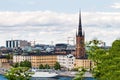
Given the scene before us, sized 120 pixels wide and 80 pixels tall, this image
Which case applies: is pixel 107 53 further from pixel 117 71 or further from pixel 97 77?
pixel 117 71

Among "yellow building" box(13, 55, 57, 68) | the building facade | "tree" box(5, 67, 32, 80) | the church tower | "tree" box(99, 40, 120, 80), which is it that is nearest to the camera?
"tree" box(99, 40, 120, 80)

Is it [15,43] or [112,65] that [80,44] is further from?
[15,43]

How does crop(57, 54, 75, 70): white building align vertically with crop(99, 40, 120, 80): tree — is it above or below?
below

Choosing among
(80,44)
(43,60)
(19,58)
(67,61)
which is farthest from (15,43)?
(80,44)

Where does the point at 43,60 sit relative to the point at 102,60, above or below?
below

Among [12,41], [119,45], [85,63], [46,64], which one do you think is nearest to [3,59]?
[46,64]

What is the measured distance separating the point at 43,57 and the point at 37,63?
1.31 meters

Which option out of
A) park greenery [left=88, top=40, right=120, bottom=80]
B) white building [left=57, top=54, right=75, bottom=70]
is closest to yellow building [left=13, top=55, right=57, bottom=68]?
white building [left=57, top=54, right=75, bottom=70]

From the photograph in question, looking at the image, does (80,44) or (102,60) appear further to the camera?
(80,44)

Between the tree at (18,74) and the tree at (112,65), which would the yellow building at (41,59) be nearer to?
the tree at (112,65)

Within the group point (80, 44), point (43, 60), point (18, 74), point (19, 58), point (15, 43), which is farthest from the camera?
point (15, 43)

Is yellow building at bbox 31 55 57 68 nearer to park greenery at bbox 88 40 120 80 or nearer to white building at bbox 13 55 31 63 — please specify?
white building at bbox 13 55 31 63

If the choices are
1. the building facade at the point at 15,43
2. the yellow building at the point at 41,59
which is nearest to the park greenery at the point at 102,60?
the yellow building at the point at 41,59

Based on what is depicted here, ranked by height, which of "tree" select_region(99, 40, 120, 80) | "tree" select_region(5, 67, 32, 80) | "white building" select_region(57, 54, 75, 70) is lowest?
"white building" select_region(57, 54, 75, 70)
